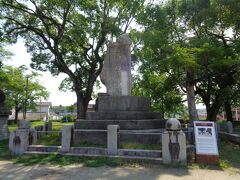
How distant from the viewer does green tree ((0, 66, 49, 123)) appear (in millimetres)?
39000

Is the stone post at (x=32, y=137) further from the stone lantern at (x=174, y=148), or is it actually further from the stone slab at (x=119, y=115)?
the stone lantern at (x=174, y=148)

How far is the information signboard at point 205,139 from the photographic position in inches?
308

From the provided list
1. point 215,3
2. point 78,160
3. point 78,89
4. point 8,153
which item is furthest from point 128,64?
point 215,3

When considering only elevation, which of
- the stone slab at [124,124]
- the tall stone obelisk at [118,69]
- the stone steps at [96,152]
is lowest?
the stone steps at [96,152]

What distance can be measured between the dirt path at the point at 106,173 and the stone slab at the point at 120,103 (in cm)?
392

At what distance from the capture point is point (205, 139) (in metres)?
7.98

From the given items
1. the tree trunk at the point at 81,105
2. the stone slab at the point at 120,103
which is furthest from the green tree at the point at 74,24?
the stone slab at the point at 120,103

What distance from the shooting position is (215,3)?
63.8ft

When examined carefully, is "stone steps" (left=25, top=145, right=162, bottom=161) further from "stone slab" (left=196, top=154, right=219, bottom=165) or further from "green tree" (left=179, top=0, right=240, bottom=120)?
"green tree" (left=179, top=0, right=240, bottom=120)

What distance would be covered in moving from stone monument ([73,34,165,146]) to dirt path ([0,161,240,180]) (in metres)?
2.13

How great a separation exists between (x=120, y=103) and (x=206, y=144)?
4276 mm

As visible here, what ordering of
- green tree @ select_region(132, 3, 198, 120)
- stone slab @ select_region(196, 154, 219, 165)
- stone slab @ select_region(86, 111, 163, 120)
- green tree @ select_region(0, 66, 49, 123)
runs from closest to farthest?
stone slab @ select_region(196, 154, 219, 165), stone slab @ select_region(86, 111, 163, 120), green tree @ select_region(132, 3, 198, 120), green tree @ select_region(0, 66, 49, 123)

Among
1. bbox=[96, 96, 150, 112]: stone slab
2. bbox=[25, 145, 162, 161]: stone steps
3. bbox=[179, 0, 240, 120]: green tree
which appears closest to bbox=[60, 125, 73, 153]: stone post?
bbox=[25, 145, 162, 161]: stone steps

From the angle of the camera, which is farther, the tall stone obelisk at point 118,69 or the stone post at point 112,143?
the tall stone obelisk at point 118,69
